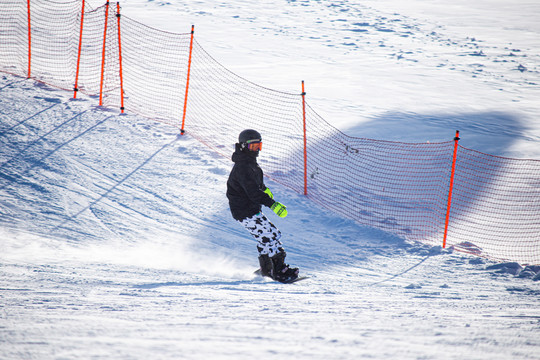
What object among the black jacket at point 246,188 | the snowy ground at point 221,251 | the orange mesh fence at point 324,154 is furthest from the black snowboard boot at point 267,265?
the orange mesh fence at point 324,154

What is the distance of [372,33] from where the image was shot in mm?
19953

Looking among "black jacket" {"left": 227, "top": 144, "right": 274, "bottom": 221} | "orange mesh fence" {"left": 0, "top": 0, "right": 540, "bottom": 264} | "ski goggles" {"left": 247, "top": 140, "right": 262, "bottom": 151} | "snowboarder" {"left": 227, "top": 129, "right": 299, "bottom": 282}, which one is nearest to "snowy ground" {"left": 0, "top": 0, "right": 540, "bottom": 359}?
"snowboarder" {"left": 227, "top": 129, "right": 299, "bottom": 282}

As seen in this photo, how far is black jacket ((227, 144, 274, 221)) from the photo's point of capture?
5.15 metres

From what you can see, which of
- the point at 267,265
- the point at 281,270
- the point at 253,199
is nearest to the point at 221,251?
the point at 267,265

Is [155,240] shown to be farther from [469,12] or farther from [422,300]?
[469,12]

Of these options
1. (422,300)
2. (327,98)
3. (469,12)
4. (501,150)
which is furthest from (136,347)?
(469,12)

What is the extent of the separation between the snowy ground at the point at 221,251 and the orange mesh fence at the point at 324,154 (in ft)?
2.04

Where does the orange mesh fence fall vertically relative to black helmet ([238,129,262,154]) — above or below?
below

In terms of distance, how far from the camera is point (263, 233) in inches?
211

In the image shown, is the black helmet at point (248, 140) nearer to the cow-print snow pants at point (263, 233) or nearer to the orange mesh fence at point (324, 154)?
the cow-print snow pants at point (263, 233)

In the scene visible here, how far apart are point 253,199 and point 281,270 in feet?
3.26

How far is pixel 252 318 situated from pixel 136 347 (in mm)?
1072

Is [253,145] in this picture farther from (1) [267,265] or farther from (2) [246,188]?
(1) [267,265]

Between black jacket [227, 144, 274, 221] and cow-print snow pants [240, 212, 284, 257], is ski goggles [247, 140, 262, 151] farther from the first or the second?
cow-print snow pants [240, 212, 284, 257]
